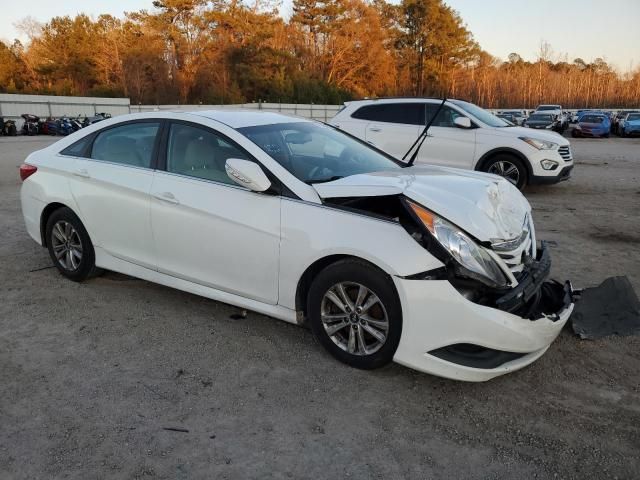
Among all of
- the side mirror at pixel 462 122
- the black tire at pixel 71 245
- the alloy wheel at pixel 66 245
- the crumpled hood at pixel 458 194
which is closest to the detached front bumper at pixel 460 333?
the crumpled hood at pixel 458 194

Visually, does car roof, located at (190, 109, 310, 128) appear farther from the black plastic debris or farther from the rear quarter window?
the black plastic debris

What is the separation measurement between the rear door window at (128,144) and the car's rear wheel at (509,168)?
6830 mm

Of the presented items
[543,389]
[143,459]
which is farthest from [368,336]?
[143,459]

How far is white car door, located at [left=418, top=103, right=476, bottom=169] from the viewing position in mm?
9641

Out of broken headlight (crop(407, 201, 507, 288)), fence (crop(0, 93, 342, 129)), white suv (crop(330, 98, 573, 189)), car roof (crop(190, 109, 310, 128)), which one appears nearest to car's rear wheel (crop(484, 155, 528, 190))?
white suv (crop(330, 98, 573, 189))

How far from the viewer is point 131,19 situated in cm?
5247

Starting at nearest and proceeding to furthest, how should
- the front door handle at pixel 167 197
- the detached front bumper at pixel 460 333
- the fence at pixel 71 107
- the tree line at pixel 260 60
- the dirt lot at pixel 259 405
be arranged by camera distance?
the dirt lot at pixel 259 405 → the detached front bumper at pixel 460 333 → the front door handle at pixel 167 197 → the fence at pixel 71 107 → the tree line at pixel 260 60

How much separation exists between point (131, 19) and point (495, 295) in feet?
188

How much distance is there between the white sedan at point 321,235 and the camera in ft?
9.82

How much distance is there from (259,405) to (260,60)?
161 ft

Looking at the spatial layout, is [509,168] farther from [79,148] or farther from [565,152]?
[79,148]

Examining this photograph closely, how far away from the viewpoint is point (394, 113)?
33.6ft

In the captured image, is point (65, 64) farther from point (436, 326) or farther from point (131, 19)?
point (436, 326)

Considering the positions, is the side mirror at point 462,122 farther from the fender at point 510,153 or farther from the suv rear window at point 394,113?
the suv rear window at point 394,113
